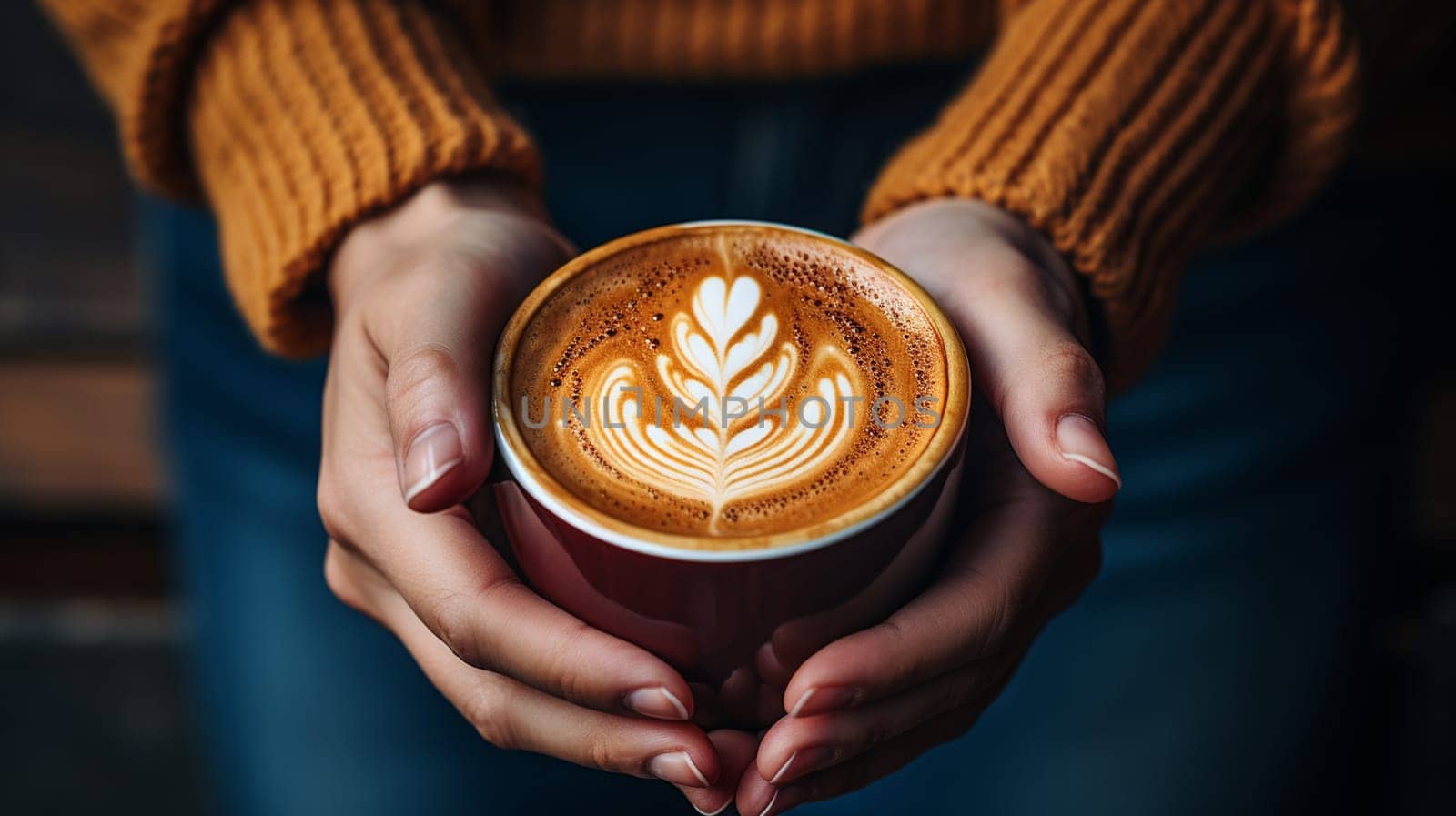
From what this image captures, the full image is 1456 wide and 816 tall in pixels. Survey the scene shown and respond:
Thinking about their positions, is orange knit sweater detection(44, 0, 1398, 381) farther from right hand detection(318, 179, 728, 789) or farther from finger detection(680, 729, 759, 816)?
finger detection(680, 729, 759, 816)

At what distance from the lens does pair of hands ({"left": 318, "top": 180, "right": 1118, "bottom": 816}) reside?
0.48 meters

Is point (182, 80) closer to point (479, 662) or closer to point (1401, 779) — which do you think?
point (479, 662)

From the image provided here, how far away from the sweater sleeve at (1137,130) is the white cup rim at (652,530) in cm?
14

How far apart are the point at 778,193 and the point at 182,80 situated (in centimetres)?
43

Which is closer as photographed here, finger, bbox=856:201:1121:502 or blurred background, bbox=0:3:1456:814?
finger, bbox=856:201:1121:502

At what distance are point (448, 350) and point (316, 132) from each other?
268mm

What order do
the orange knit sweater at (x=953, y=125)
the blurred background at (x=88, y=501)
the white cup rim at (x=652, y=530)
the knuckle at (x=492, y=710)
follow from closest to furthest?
1. the white cup rim at (x=652, y=530)
2. the knuckle at (x=492, y=710)
3. the orange knit sweater at (x=953, y=125)
4. the blurred background at (x=88, y=501)

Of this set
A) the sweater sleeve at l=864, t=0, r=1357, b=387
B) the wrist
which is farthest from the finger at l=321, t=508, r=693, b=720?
the sweater sleeve at l=864, t=0, r=1357, b=387

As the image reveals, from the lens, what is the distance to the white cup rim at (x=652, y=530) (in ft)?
1.45

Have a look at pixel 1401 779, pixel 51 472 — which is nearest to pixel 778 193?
pixel 1401 779

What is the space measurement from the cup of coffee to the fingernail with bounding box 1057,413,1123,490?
42 mm

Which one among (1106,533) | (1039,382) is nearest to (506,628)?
(1039,382)

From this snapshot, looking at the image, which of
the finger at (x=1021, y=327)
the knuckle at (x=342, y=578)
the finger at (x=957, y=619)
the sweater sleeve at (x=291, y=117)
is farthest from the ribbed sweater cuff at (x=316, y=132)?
the finger at (x=957, y=619)

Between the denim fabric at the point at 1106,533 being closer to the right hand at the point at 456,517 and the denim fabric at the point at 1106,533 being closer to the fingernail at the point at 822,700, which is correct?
the right hand at the point at 456,517
